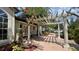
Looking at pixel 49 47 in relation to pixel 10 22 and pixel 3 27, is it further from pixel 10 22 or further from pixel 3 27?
pixel 3 27

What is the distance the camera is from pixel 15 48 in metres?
4.95

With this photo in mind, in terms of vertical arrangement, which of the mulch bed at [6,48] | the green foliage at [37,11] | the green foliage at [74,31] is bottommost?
the mulch bed at [6,48]

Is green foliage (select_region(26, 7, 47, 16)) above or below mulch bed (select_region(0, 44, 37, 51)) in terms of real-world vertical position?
above

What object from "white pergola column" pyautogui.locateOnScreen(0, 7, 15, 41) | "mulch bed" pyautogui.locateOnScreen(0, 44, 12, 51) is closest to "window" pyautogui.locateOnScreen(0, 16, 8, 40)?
"white pergola column" pyautogui.locateOnScreen(0, 7, 15, 41)

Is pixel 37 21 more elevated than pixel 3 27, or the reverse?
pixel 37 21

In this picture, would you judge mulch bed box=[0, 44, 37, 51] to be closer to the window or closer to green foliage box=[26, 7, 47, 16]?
the window

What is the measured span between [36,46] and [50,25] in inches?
26.6

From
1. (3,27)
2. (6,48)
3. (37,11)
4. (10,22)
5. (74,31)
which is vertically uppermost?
(37,11)

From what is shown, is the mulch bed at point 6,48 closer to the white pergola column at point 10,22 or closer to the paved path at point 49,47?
the white pergola column at point 10,22

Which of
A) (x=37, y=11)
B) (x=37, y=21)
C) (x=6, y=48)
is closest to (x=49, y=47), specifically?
(x=37, y=21)

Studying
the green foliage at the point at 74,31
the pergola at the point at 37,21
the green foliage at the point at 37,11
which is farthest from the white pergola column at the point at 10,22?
the green foliage at the point at 74,31

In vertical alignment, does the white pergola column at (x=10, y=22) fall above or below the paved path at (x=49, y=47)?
above
